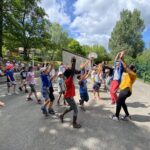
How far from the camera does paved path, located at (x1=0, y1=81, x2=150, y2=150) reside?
549cm

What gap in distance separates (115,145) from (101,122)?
6.19ft

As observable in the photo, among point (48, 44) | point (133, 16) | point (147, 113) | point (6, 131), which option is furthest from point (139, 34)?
point (6, 131)

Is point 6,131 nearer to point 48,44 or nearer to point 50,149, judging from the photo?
point 50,149

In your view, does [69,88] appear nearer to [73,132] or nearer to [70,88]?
[70,88]

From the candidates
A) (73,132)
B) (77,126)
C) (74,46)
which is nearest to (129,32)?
(74,46)

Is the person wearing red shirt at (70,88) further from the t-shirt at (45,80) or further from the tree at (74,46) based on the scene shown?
the tree at (74,46)

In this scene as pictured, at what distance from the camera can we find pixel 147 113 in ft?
29.0

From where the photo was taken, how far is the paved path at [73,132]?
5.49m

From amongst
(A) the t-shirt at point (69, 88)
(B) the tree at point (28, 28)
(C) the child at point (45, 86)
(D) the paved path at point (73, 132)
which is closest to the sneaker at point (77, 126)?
(D) the paved path at point (73, 132)

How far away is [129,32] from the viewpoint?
2190 inches

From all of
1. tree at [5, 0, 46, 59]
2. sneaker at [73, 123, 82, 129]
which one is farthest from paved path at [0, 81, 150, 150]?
tree at [5, 0, 46, 59]

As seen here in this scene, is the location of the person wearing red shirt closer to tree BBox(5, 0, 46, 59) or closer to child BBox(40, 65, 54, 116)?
child BBox(40, 65, 54, 116)

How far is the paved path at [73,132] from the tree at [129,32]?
48.3 meters

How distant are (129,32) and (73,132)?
5192 centimetres
